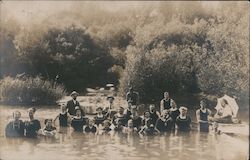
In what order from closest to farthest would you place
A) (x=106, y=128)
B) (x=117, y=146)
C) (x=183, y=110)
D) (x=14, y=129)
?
(x=117, y=146), (x=14, y=129), (x=106, y=128), (x=183, y=110)

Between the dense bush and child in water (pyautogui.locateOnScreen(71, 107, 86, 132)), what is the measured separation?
322 mm

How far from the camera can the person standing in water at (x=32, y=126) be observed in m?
6.66

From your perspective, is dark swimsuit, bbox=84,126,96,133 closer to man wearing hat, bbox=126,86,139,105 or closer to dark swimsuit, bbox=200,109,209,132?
man wearing hat, bbox=126,86,139,105

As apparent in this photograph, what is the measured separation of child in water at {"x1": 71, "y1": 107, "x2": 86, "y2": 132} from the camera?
6797 mm

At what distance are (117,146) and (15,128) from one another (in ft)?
4.61

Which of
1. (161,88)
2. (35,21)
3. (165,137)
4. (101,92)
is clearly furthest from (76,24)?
(165,137)

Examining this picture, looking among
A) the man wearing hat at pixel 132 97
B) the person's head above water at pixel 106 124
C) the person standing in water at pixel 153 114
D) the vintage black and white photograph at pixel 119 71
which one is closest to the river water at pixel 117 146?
the vintage black and white photograph at pixel 119 71

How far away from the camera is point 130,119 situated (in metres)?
6.80

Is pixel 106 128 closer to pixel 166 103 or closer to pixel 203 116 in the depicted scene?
pixel 166 103

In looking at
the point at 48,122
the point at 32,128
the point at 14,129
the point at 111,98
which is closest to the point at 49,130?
the point at 48,122

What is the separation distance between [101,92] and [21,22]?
146 centimetres

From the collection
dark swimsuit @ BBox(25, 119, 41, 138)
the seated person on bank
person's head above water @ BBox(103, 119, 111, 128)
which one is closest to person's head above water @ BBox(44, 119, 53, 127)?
dark swimsuit @ BBox(25, 119, 41, 138)

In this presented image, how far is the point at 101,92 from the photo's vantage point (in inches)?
268

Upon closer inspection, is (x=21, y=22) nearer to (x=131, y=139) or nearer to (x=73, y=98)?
(x=73, y=98)
